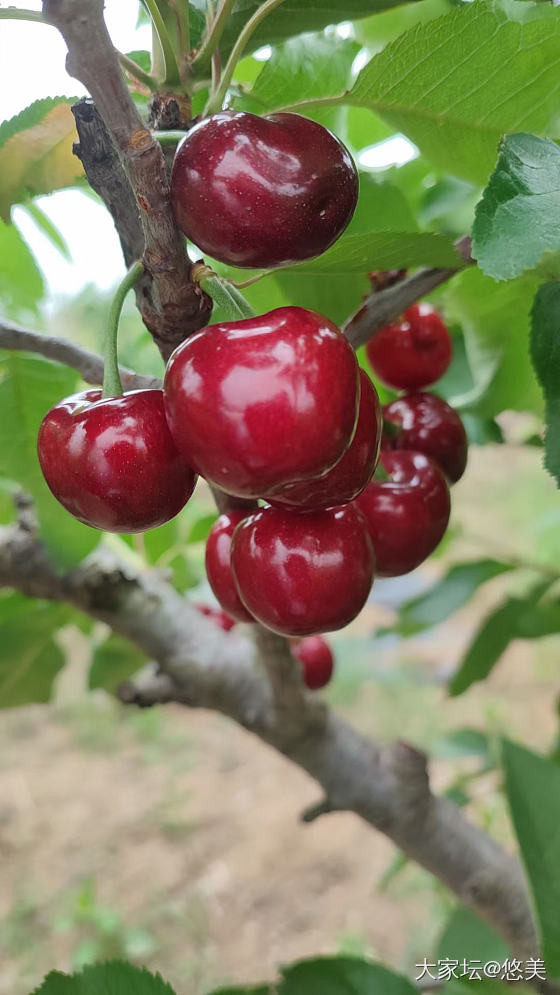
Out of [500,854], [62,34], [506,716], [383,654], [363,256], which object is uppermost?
[62,34]

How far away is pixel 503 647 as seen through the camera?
3.32ft

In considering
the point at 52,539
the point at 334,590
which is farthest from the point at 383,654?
the point at 334,590

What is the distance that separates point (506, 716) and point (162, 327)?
2.43 metres

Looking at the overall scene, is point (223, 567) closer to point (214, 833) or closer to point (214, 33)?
point (214, 33)

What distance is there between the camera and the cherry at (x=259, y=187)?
340mm

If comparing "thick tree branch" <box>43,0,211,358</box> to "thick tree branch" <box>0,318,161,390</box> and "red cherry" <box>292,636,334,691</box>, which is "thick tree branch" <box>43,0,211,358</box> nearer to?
"thick tree branch" <box>0,318,161,390</box>

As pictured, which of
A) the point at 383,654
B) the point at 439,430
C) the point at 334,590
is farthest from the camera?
the point at 383,654

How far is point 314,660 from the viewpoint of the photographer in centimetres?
81

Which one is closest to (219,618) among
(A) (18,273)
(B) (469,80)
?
(A) (18,273)

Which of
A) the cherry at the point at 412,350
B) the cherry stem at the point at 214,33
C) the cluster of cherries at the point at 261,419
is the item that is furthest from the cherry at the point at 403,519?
the cherry stem at the point at 214,33

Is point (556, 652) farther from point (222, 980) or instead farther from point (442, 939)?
point (442, 939)

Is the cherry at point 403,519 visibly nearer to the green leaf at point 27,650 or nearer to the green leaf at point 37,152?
the green leaf at point 37,152

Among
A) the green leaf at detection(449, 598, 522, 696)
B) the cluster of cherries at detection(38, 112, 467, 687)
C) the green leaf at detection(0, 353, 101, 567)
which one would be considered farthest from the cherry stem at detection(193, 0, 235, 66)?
the green leaf at detection(449, 598, 522, 696)

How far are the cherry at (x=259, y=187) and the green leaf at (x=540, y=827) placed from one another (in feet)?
1.51
